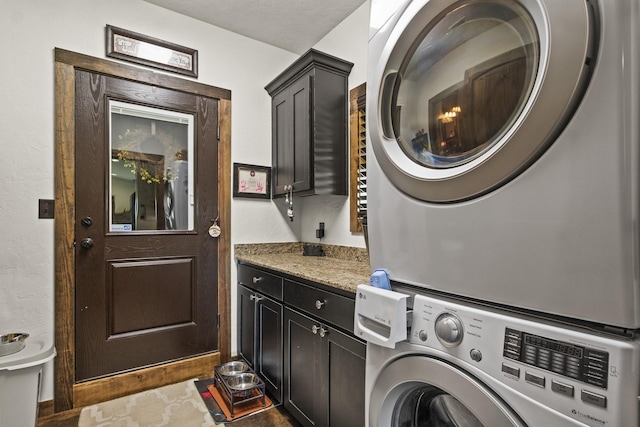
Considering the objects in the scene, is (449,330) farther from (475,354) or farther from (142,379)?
(142,379)

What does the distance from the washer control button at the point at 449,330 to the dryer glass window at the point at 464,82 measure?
36 cm

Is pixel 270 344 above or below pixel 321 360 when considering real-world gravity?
below

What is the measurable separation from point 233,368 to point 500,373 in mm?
1960

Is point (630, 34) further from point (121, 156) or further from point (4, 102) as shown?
point (4, 102)

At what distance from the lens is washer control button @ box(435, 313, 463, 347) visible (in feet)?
2.40

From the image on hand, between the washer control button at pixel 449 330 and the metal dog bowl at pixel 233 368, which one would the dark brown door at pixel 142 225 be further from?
the washer control button at pixel 449 330

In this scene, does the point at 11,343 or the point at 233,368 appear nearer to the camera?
the point at 11,343

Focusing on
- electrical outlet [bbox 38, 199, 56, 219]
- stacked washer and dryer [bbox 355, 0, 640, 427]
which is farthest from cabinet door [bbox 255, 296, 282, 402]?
electrical outlet [bbox 38, 199, 56, 219]

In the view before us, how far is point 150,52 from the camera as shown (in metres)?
2.25

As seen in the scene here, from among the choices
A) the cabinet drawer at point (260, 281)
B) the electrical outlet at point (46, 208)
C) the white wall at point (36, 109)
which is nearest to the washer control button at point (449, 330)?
the cabinet drawer at point (260, 281)

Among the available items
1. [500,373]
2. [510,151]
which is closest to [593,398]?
[500,373]

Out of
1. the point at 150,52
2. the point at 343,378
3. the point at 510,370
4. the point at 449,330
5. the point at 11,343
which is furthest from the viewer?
the point at 150,52

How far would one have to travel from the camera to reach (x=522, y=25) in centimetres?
66

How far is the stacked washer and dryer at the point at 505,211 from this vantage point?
0.52m
